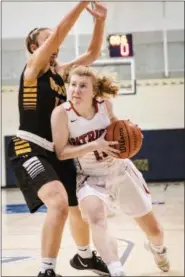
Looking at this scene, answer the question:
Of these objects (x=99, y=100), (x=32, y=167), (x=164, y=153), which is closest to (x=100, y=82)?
(x=99, y=100)

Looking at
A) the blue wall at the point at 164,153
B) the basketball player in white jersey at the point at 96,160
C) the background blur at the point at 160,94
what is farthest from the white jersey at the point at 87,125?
the blue wall at the point at 164,153

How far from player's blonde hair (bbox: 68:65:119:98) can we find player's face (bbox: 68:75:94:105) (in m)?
0.02

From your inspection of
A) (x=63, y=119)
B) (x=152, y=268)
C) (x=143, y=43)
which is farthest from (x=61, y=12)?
(x=143, y=43)

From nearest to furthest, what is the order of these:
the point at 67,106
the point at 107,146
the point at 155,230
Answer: the point at 107,146
the point at 67,106
the point at 155,230

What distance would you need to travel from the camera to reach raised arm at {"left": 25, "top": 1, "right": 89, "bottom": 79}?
1402 millimetres

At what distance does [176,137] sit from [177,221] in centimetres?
407

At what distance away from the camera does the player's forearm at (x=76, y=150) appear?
1.67 m

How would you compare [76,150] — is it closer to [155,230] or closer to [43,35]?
[43,35]

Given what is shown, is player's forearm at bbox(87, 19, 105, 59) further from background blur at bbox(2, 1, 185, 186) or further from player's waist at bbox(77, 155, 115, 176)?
background blur at bbox(2, 1, 185, 186)

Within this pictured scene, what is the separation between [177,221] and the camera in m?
4.82

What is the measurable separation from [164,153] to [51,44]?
728 centimetres

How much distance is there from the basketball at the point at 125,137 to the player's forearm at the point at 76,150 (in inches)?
3.7

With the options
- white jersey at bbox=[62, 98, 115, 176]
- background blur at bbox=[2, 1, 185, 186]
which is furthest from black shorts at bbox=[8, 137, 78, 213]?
background blur at bbox=[2, 1, 185, 186]

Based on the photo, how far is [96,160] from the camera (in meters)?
1.90
